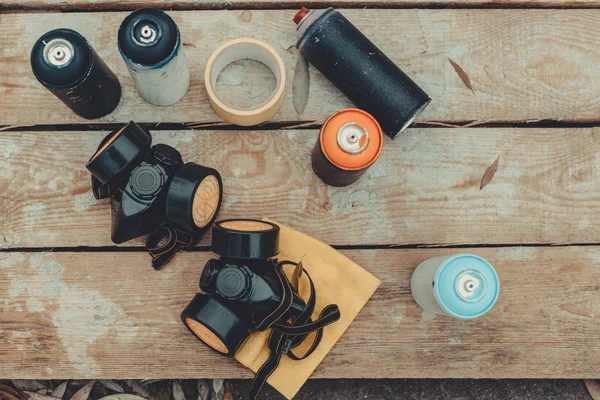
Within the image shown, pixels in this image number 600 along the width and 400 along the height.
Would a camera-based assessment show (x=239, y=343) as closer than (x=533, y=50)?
Yes

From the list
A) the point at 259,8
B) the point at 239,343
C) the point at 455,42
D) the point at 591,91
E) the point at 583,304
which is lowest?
the point at 583,304

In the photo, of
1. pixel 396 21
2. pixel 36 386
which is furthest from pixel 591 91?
pixel 36 386

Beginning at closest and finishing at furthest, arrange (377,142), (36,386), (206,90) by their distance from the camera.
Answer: (377,142) < (206,90) < (36,386)

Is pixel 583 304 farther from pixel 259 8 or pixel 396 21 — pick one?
pixel 259 8

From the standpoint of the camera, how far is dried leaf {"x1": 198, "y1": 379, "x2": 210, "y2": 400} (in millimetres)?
1121

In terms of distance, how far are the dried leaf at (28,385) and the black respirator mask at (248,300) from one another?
1.71ft

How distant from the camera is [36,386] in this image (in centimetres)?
111

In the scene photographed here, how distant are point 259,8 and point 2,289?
706mm

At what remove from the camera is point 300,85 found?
0.93m

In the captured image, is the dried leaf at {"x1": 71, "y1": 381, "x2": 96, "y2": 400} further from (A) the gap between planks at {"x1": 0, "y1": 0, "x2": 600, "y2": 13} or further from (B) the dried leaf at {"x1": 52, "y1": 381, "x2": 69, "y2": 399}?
(A) the gap between planks at {"x1": 0, "y1": 0, "x2": 600, "y2": 13}

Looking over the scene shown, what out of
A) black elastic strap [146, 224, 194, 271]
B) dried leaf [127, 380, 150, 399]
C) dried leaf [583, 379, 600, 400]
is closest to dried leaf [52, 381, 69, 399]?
dried leaf [127, 380, 150, 399]

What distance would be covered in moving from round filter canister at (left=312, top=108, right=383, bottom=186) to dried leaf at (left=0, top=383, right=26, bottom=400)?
2.95ft

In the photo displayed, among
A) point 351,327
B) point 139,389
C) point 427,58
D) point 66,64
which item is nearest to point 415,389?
point 351,327

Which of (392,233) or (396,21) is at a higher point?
(396,21)
